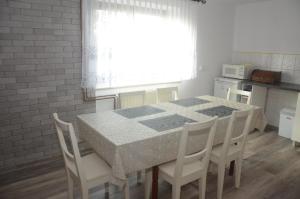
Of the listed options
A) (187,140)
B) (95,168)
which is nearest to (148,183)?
(95,168)

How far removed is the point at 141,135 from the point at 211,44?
3.49m

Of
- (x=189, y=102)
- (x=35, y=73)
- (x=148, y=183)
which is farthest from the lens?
(x=189, y=102)

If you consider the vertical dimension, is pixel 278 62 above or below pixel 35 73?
above

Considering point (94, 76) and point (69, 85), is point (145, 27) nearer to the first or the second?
point (94, 76)

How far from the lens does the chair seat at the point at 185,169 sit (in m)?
1.99

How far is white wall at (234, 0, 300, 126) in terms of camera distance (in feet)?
13.9

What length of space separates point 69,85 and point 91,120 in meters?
1.12

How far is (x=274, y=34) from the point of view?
448cm

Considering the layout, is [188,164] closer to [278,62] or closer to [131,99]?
[131,99]

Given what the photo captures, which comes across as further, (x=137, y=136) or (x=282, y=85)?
(x=282, y=85)

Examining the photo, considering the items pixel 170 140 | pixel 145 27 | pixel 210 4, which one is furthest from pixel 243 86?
pixel 170 140

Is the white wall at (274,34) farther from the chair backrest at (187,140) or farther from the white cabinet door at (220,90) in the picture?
the chair backrest at (187,140)

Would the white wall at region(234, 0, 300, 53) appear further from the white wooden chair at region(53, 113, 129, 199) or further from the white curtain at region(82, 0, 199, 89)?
the white wooden chair at region(53, 113, 129, 199)

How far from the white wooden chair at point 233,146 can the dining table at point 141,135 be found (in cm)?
8
